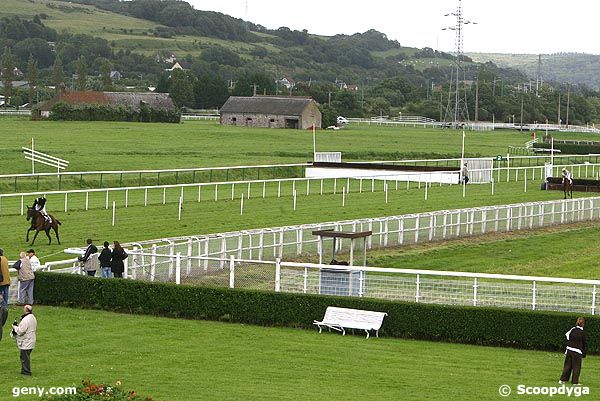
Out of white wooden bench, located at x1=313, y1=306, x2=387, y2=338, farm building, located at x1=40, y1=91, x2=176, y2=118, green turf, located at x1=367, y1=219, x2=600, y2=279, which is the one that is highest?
farm building, located at x1=40, y1=91, x2=176, y2=118

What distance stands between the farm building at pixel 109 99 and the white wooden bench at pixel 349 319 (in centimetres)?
6959

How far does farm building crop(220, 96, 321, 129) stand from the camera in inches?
3720

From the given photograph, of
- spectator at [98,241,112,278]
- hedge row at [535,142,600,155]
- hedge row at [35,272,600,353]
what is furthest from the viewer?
hedge row at [535,142,600,155]

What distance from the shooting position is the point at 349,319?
18.4 metres

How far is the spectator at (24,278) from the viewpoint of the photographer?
19.5m

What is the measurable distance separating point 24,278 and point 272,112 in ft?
250

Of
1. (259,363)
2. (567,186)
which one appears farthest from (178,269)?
(567,186)

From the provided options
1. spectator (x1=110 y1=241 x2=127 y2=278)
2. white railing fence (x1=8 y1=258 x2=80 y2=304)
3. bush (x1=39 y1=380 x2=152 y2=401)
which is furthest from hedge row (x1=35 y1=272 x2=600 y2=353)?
bush (x1=39 y1=380 x2=152 y2=401)

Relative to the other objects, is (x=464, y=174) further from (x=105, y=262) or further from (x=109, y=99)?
(x=109, y=99)

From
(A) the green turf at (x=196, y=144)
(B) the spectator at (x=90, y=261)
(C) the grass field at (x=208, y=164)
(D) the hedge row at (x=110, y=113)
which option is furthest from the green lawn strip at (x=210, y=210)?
(D) the hedge row at (x=110, y=113)

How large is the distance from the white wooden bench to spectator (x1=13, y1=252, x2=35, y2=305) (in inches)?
195

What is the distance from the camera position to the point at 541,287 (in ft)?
59.6

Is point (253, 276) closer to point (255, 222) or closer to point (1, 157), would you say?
point (255, 222)

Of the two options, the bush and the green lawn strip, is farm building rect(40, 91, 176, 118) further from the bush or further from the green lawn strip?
the bush
